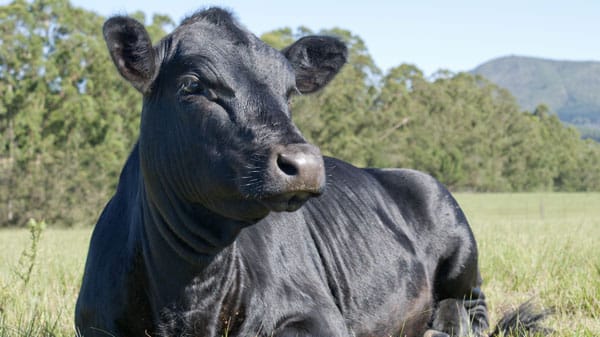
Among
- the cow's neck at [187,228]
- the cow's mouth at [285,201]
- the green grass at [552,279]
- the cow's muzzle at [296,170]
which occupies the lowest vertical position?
the green grass at [552,279]

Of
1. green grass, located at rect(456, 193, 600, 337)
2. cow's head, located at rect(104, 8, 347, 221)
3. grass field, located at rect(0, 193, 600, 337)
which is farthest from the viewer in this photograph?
green grass, located at rect(456, 193, 600, 337)

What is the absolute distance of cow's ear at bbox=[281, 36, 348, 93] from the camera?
420 centimetres

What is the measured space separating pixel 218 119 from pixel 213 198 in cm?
35

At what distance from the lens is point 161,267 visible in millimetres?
3457

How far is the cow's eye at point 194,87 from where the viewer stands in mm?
3275

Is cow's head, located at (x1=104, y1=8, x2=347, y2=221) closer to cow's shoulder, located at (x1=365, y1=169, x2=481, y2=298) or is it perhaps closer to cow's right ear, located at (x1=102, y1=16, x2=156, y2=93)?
cow's right ear, located at (x1=102, y1=16, x2=156, y2=93)

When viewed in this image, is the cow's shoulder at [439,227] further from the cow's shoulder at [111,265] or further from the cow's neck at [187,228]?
the cow's neck at [187,228]

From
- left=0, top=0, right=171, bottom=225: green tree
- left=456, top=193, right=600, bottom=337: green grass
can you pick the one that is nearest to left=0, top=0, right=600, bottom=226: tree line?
left=0, top=0, right=171, bottom=225: green tree

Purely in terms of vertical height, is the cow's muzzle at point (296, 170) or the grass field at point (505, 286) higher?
the cow's muzzle at point (296, 170)

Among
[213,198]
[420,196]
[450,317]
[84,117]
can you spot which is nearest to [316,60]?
[213,198]

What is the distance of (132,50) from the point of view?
3.45m

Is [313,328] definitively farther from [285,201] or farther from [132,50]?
[132,50]

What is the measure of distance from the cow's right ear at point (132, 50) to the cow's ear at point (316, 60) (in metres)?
0.99

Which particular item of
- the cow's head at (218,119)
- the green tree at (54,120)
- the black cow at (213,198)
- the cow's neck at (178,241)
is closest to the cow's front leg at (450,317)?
the black cow at (213,198)
